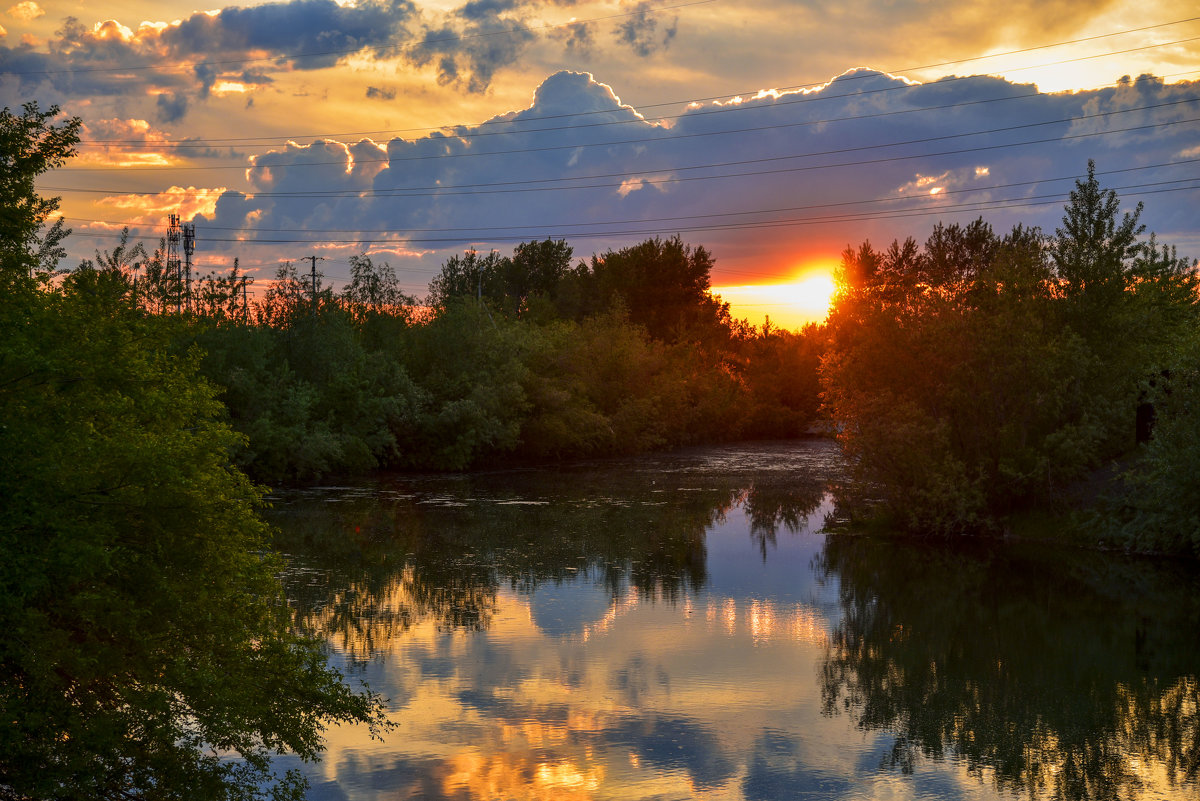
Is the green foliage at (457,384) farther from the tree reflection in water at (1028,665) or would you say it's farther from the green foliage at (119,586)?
the green foliage at (119,586)

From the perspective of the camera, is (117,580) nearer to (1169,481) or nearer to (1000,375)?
(1169,481)

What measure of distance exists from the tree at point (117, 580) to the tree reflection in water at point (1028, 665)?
23.2 ft

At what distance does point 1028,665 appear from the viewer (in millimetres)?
16438

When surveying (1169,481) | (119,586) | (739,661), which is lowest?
(739,661)

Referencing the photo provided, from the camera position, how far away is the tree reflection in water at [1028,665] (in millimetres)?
12133

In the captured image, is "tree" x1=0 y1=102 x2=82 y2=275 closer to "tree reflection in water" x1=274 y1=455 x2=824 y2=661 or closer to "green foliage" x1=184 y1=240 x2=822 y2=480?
"tree reflection in water" x1=274 y1=455 x2=824 y2=661

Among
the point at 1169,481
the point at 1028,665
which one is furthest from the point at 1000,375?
the point at 1028,665

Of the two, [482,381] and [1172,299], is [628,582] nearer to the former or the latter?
[1172,299]

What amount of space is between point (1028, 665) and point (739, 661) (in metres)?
4.45

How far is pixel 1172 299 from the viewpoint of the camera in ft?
108

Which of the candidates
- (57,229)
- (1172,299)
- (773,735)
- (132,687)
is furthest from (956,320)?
(132,687)

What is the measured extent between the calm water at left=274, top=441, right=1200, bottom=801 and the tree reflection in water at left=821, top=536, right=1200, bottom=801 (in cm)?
5

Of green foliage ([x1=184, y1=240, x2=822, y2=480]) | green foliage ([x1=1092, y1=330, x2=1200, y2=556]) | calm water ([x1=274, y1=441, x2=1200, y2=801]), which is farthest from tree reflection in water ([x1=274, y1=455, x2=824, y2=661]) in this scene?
green foliage ([x1=1092, y1=330, x2=1200, y2=556])

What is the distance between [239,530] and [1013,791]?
322 inches
